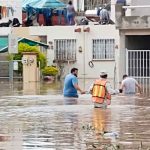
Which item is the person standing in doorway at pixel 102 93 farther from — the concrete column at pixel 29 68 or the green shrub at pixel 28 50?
the green shrub at pixel 28 50

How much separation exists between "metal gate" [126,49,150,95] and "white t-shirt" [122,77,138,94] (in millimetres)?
8434

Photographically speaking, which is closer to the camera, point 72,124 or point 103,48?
point 72,124

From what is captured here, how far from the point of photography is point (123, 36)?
107 feet

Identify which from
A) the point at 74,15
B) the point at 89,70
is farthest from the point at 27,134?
the point at 74,15

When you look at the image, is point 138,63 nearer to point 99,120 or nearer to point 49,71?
point 49,71

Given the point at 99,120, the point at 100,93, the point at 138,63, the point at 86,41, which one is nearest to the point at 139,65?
the point at 138,63

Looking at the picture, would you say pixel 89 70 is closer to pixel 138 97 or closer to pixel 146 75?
pixel 146 75

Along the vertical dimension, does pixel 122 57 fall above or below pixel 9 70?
above

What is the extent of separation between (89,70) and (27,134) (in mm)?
28653

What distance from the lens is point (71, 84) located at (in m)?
21.2

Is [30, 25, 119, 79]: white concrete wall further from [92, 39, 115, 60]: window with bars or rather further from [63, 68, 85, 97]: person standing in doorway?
[63, 68, 85, 97]: person standing in doorway

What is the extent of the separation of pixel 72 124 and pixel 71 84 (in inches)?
266

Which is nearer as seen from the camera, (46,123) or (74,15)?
(46,123)

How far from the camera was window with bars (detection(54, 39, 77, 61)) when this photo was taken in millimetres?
42125
